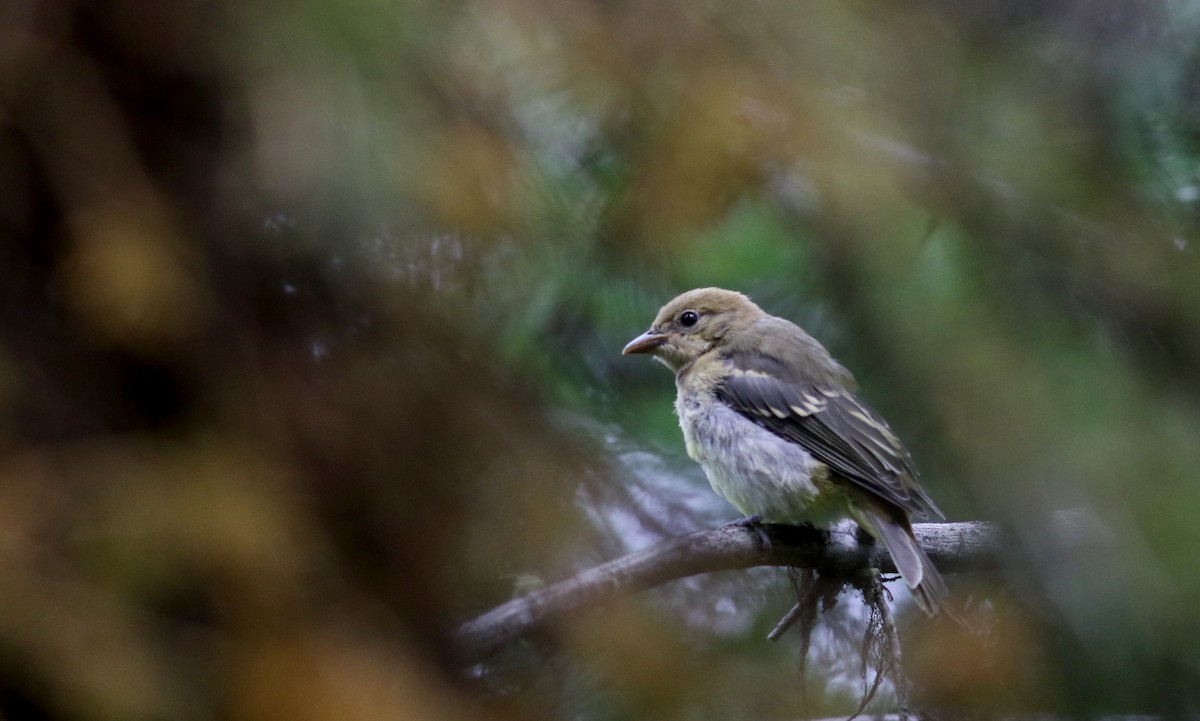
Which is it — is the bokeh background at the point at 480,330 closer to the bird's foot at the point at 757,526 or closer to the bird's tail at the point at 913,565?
the bird's tail at the point at 913,565

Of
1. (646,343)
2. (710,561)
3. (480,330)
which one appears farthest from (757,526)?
(480,330)

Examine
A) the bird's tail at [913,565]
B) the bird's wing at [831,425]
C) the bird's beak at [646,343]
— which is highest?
the bird's beak at [646,343]

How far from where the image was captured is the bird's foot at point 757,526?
3.08m

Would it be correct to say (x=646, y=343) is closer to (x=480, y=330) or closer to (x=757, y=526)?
(x=757, y=526)

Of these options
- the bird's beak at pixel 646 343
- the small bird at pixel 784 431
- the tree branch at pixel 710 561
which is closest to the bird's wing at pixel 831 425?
the small bird at pixel 784 431

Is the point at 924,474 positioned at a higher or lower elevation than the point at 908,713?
higher

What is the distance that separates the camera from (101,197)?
1978mm

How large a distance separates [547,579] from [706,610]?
0.72 meters

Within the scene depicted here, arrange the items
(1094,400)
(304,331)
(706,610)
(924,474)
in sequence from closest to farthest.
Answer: (304,331), (1094,400), (706,610), (924,474)

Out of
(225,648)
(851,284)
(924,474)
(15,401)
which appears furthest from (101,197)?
(924,474)

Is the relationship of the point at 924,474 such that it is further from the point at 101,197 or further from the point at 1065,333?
the point at 101,197

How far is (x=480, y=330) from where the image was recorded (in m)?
2.50

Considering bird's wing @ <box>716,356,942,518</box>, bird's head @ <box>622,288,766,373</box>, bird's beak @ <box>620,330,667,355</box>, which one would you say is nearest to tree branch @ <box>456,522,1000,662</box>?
bird's wing @ <box>716,356,942,518</box>

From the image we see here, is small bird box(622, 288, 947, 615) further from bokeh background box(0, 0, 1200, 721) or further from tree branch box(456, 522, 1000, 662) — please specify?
bokeh background box(0, 0, 1200, 721)
